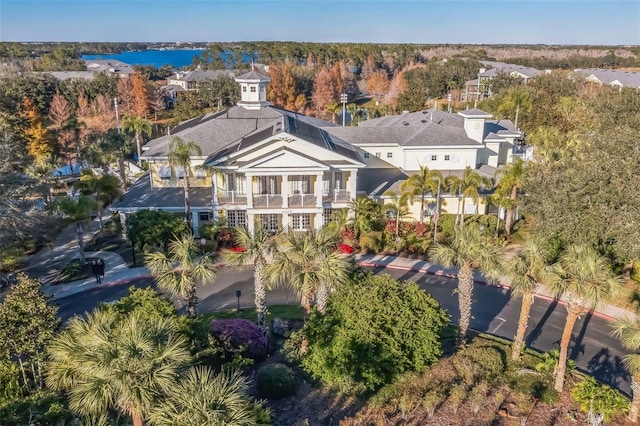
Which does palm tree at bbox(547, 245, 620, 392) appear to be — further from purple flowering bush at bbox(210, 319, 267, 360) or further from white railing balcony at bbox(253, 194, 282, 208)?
white railing balcony at bbox(253, 194, 282, 208)

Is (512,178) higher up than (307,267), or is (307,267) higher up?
(512,178)

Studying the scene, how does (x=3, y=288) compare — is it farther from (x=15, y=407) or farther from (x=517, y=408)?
(x=517, y=408)

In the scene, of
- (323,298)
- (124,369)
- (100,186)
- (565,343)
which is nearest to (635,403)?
(565,343)

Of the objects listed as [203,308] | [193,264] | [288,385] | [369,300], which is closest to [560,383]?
[369,300]

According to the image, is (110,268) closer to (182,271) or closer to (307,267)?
(182,271)

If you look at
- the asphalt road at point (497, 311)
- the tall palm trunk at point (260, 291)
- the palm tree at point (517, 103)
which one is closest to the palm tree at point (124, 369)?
the tall palm trunk at point (260, 291)

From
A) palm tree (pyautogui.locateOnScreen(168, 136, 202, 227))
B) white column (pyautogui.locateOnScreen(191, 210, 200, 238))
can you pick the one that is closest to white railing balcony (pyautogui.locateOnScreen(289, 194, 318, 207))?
white column (pyautogui.locateOnScreen(191, 210, 200, 238))
